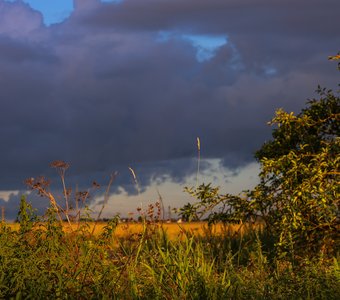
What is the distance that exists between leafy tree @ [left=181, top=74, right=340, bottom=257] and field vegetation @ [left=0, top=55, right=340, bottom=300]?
0.02 metres

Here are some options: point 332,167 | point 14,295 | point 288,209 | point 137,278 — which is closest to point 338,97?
point 332,167

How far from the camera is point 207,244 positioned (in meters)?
10.4

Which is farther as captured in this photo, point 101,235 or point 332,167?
point 332,167

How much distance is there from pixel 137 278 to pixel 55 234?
47.0 inches

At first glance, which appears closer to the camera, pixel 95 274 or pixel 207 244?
pixel 95 274

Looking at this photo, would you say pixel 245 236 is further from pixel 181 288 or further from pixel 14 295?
→ pixel 14 295

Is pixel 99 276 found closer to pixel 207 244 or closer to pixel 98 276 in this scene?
pixel 98 276

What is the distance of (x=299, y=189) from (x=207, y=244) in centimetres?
210

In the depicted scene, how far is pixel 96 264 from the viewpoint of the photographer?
27.5 feet

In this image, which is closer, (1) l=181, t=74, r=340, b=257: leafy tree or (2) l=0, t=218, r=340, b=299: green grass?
(2) l=0, t=218, r=340, b=299: green grass

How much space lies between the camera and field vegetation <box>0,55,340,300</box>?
7.84 meters

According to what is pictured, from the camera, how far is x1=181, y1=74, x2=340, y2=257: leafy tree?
11.5 metres

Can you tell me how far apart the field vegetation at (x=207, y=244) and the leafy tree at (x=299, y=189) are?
0.8 inches

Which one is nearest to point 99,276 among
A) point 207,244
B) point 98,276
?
point 98,276
